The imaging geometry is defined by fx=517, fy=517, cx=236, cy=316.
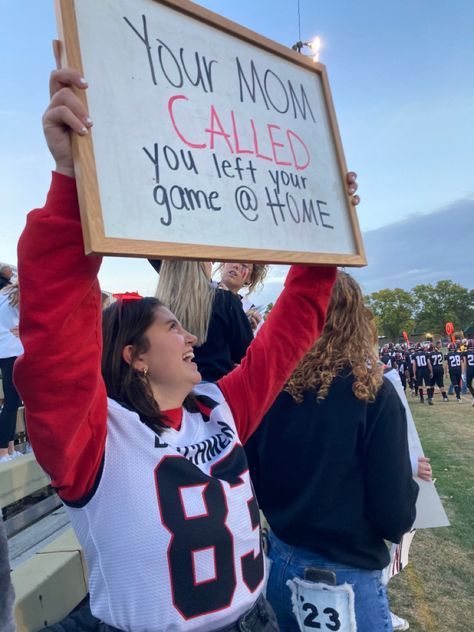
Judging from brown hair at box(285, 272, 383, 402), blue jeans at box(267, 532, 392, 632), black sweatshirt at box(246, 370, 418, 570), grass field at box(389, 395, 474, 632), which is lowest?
grass field at box(389, 395, 474, 632)

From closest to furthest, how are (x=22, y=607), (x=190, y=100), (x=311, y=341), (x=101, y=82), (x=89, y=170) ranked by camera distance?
(x=89, y=170), (x=101, y=82), (x=190, y=100), (x=22, y=607), (x=311, y=341)

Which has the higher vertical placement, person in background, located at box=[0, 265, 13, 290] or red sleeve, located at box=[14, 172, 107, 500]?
person in background, located at box=[0, 265, 13, 290]

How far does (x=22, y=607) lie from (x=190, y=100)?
1.86 m

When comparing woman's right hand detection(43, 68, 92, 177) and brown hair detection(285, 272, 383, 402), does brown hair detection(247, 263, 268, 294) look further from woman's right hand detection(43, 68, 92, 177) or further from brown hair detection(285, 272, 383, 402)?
woman's right hand detection(43, 68, 92, 177)

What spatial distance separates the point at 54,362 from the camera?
1.19 m

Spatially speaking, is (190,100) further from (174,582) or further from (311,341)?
(174,582)

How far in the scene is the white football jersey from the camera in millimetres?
1363

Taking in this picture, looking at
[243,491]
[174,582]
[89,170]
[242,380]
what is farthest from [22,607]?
[89,170]

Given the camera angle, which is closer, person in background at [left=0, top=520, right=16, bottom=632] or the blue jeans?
person in background at [left=0, top=520, right=16, bottom=632]

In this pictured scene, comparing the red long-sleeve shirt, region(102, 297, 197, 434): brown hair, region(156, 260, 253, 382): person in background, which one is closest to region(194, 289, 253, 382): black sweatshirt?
region(156, 260, 253, 382): person in background

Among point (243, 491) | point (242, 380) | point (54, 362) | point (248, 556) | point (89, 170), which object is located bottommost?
point (248, 556)

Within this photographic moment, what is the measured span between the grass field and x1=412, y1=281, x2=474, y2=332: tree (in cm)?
8168

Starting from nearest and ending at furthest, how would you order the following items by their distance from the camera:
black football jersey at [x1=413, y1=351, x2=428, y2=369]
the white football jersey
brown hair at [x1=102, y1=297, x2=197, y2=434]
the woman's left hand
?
1. the white football jersey
2. brown hair at [x1=102, y1=297, x2=197, y2=434]
3. the woman's left hand
4. black football jersey at [x1=413, y1=351, x2=428, y2=369]

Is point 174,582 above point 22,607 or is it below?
above
